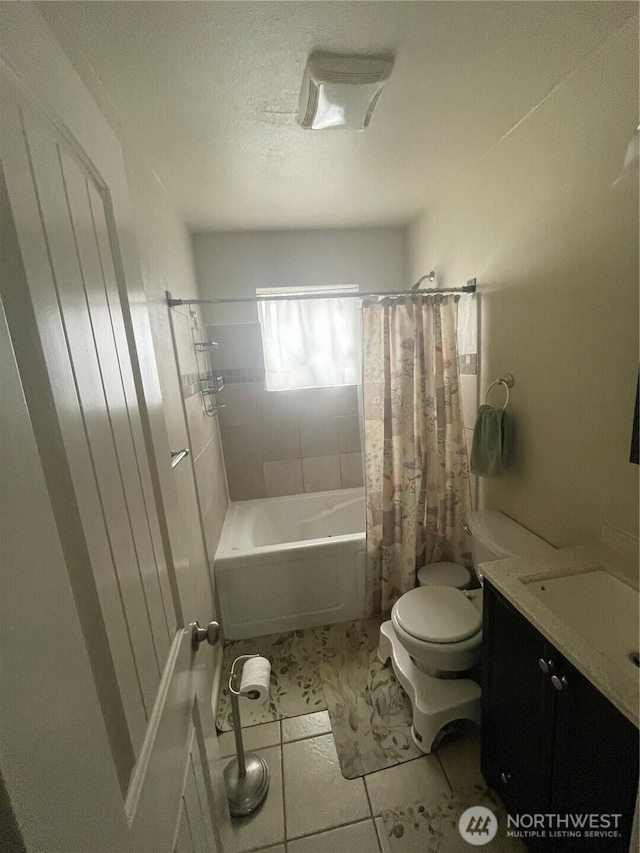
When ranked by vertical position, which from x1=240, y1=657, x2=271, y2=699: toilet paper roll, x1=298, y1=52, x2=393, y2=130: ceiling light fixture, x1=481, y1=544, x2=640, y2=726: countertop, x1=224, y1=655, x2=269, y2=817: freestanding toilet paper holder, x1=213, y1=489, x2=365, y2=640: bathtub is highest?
x1=298, y1=52, x2=393, y2=130: ceiling light fixture

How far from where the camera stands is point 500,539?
1.49 m

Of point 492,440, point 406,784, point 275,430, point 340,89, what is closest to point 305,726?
point 406,784

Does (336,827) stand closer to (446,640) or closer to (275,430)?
(446,640)

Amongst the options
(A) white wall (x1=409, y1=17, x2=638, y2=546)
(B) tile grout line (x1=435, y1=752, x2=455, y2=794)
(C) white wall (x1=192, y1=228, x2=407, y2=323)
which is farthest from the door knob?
(C) white wall (x1=192, y1=228, x2=407, y2=323)

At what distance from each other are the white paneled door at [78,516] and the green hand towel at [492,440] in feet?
4.69

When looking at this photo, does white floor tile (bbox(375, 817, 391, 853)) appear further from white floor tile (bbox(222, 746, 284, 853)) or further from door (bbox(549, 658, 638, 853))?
door (bbox(549, 658, 638, 853))

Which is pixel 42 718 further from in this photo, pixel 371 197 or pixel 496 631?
pixel 371 197

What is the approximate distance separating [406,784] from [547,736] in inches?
27.6

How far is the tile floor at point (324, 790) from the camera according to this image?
1.15 meters

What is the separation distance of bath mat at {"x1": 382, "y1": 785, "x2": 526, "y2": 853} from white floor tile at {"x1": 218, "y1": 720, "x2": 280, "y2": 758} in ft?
1.70

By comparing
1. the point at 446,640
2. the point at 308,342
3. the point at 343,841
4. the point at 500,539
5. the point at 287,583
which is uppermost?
the point at 308,342

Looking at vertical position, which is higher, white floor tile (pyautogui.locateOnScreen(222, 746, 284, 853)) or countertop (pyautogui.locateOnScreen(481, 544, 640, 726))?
countertop (pyautogui.locateOnScreen(481, 544, 640, 726))

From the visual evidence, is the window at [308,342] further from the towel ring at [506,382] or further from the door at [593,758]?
the door at [593,758]

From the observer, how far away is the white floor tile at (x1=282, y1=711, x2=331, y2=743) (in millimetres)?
1469
